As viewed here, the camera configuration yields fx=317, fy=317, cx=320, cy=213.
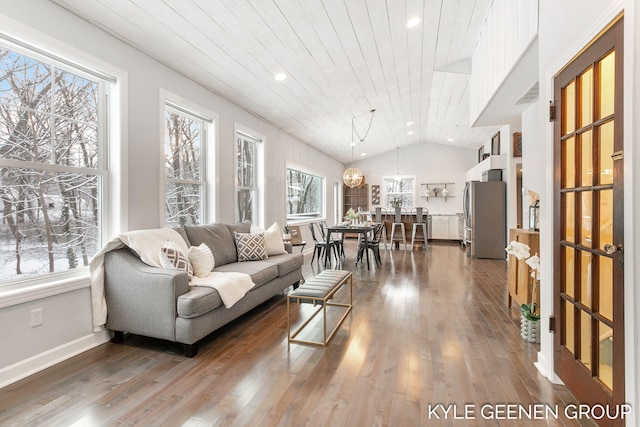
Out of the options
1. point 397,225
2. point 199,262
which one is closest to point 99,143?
point 199,262

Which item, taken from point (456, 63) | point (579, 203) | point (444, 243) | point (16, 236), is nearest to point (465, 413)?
point (579, 203)

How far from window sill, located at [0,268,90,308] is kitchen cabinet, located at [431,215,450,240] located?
970 centimetres

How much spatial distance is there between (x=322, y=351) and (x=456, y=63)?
4.83m

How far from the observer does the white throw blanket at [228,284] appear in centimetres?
271

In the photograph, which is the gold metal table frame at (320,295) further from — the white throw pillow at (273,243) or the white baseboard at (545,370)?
the white baseboard at (545,370)

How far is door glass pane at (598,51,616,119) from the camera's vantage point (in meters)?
1.51

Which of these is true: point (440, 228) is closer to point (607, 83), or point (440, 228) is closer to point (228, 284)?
point (228, 284)

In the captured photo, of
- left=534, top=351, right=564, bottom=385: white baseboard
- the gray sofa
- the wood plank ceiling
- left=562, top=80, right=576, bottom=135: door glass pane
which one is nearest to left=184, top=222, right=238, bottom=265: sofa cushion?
the gray sofa

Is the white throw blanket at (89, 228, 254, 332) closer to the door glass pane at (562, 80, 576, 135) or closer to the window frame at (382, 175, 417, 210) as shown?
the door glass pane at (562, 80, 576, 135)

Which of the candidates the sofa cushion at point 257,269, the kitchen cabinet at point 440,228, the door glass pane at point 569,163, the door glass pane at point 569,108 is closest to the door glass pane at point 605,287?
the door glass pane at point 569,163

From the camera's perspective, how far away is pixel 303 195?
8.30m

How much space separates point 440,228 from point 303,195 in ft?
16.5

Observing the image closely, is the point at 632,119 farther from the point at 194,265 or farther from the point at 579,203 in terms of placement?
the point at 194,265

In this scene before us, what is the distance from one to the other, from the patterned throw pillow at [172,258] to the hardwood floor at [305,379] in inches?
26.2
